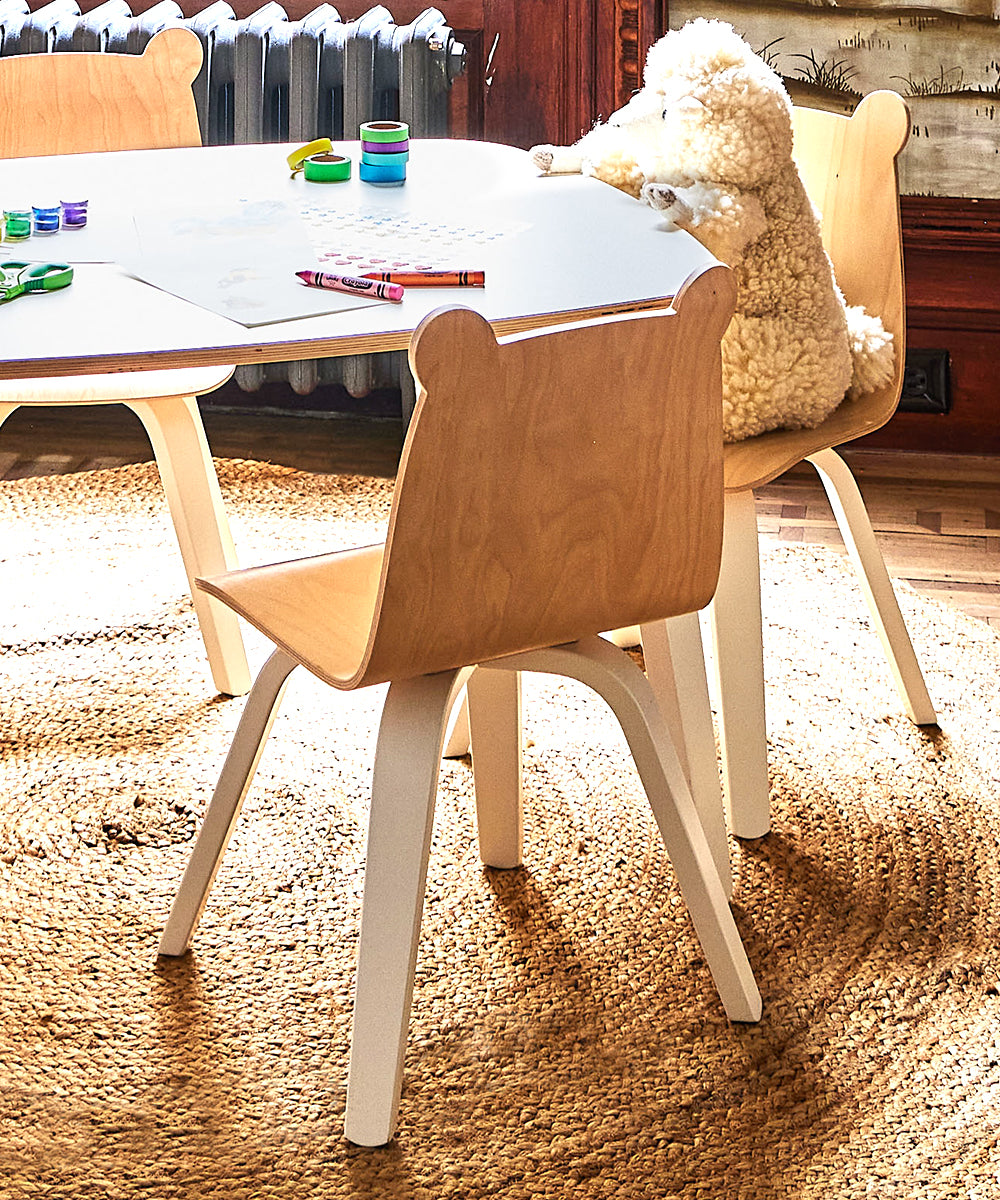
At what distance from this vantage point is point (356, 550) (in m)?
1.57

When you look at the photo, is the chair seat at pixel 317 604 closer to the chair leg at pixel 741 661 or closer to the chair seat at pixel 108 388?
the chair leg at pixel 741 661

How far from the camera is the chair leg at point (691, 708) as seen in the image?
162 cm

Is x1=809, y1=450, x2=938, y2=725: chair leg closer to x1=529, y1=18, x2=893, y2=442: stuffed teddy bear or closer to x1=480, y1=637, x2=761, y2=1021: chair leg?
x1=529, y1=18, x2=893, y2=442: stuffed teddy bear

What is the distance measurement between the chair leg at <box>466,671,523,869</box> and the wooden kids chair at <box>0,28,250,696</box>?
0.54m

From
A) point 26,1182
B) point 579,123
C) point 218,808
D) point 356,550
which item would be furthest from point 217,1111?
point 579,123

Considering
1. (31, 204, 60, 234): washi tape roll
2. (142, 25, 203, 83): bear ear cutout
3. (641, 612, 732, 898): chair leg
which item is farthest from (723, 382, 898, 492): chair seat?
(142, 25, 203, 83): bear ear cutout

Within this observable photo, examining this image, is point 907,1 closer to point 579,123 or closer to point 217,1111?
point 579,123

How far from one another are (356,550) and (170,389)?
0.55 meters

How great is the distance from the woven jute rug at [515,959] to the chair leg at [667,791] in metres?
0.06

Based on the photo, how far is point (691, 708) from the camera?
1668mm

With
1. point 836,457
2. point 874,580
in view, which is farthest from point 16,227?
point 874,580

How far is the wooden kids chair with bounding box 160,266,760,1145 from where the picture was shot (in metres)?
1.20

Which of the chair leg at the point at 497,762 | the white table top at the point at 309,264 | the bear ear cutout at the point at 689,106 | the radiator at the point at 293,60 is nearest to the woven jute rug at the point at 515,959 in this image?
the chair leg at the point at 497,762

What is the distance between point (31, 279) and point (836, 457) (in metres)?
1.03
